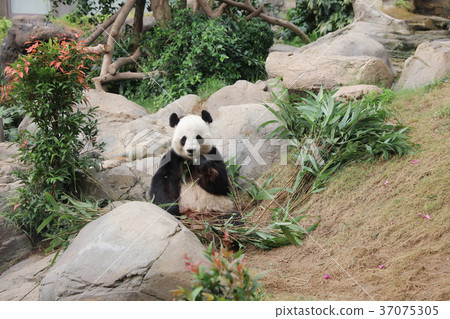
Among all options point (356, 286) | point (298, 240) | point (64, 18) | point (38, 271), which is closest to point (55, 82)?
point (38, 271)

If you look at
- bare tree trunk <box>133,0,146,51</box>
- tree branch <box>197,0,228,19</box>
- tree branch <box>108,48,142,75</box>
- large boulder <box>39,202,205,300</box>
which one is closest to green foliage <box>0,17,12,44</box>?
bare tree trunk <box>133,0,146,51</box>

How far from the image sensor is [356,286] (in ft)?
11.8

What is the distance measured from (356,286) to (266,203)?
1902 mm

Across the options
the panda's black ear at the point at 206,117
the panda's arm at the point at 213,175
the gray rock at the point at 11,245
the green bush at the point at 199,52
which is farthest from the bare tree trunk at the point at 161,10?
the gray rock at the point at 11,245

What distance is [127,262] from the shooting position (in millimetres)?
3314

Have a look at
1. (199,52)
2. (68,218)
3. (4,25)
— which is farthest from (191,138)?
(4,25)

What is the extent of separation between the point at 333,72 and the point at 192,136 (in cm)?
280

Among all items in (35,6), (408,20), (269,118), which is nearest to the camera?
(269,118)

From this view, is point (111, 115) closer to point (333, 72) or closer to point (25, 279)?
point (25, 279)

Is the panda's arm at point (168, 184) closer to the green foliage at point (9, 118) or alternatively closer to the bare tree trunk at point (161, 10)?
the green foliage at point (9, 118)

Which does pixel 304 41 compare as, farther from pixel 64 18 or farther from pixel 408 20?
pixel 64 18

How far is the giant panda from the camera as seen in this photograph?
16.5 ft

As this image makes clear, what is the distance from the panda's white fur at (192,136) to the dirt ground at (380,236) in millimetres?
1251

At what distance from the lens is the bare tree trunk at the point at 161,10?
31.0 ft
